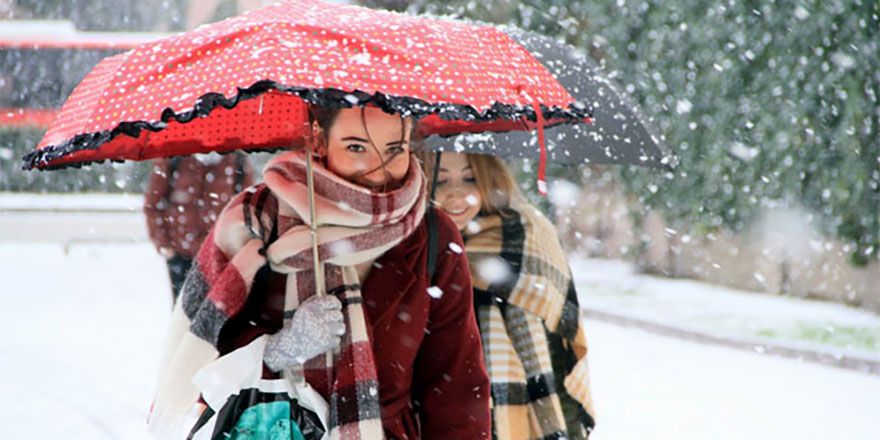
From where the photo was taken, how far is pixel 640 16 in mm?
13070

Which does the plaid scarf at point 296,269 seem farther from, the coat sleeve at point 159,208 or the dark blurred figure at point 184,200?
the coat sleeve at point 159,208

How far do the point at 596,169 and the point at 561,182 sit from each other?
68 cm

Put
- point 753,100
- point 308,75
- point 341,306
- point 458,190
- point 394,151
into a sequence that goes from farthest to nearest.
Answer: point 753,100 → point 458,190 → point 394,151 → point 341,306 → point 308,75

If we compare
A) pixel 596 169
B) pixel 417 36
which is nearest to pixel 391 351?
pixel 417 36

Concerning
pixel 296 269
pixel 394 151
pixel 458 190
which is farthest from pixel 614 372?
pixel 296 269

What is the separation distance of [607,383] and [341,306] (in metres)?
5.83

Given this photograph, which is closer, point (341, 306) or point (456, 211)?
point (341, 306)

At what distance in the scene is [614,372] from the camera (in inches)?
322

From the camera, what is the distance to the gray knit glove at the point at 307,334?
2195mm

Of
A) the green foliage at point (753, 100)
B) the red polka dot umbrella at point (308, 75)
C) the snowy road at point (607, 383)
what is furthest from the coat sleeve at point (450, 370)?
the green foliage at point (753, 100)

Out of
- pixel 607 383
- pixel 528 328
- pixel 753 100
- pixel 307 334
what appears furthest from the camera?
pixel 753 100

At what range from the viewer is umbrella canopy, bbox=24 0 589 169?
6.51 ft

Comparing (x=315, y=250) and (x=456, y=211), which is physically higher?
(x=315, y=250)

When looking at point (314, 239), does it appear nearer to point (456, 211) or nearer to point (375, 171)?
point (375, 171)
